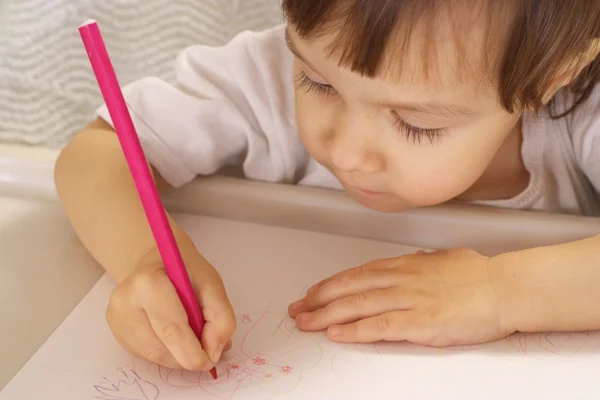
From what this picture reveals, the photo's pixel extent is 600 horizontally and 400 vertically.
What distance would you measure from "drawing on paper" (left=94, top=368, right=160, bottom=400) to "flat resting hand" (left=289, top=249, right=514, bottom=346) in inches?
4.1

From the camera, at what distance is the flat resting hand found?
446mm

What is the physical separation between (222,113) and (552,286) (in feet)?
0.96

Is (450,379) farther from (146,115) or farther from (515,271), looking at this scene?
(146,115)

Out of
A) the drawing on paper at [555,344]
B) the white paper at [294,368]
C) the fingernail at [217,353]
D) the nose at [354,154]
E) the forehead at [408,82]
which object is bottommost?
the drawing on paper at [555,344]

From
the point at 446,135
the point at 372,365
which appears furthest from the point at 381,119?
the point at 372,365

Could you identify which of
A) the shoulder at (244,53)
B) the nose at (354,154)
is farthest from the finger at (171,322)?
the shoulder at (244,53)

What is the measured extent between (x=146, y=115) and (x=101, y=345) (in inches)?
8.3

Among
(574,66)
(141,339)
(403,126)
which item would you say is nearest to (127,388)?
(141,339)

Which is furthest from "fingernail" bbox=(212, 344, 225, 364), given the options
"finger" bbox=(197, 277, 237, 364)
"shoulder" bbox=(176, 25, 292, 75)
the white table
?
"shoulder" bbox=(176, 25, 292, 75)

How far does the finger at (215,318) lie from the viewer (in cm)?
42

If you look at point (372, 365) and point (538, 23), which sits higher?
point (538, 23)

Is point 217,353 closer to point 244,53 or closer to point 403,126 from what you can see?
point 403,126

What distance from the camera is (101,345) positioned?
17.5 inches

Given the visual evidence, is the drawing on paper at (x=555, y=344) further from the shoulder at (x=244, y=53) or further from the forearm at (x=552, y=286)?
the shoulder at (x=244, y=53)
